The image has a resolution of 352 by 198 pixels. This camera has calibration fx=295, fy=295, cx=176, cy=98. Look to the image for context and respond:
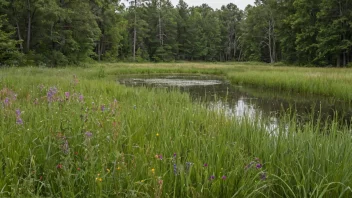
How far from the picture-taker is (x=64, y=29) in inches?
964

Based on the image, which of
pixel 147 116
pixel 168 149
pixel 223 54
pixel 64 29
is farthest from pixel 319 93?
pixel 223 54

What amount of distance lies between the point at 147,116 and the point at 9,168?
224 centimetres

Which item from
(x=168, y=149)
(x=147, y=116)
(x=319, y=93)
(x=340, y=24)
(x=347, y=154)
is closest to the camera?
(x=347, y=154)

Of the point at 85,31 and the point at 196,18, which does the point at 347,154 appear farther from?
the point at 196,18

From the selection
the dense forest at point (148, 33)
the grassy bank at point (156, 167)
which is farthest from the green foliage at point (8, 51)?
the grassy bank at point (156, 167)

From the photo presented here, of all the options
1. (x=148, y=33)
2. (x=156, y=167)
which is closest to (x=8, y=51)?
(x=156, y=167)

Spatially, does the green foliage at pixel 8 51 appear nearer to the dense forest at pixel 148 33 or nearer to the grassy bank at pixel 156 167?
the dense forest at pixel 148 33

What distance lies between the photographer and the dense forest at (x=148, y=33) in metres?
22.3

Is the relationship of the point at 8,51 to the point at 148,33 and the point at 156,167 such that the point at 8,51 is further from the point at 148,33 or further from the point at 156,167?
the point at 148,33

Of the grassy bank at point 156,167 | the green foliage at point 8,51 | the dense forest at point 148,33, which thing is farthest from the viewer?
the dense forest at point 148,33

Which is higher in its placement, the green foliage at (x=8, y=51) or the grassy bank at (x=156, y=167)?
the green foliage at (x=8, y=51)

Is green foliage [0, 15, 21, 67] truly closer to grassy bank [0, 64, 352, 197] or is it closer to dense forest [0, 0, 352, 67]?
dense forest [0, 0, 352, 67]

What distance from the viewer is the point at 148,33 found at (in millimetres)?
58000

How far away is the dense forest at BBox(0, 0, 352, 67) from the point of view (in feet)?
73.2
